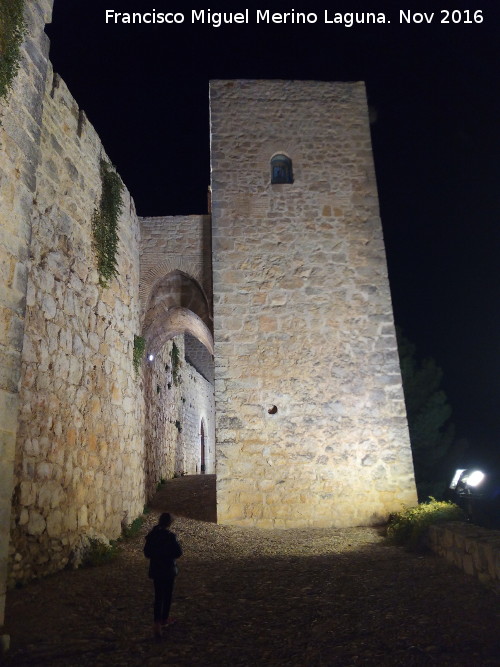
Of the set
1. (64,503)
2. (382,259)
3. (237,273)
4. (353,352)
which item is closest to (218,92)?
(237,273)

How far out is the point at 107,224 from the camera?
6516 mm

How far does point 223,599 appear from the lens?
3.76m

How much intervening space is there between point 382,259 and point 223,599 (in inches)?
234

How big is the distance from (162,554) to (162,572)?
0.11 meters

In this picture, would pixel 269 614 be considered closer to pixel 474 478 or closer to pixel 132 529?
pixel 474 478

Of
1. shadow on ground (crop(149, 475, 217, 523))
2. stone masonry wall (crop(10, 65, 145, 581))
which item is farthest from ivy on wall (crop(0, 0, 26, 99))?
shadow on ground (crop(149, 475, 217, 523))

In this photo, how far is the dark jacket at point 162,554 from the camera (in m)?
3.08

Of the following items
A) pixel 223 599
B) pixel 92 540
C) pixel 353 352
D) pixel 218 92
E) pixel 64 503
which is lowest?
pixel 223 599

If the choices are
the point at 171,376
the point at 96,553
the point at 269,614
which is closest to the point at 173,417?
the point at 171,376

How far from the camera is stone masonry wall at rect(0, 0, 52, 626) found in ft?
8.36

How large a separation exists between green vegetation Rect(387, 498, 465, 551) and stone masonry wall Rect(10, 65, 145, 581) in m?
3.49

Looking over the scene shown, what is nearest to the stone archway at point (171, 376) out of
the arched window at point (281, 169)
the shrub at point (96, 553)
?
the arched window at point (281, 169)

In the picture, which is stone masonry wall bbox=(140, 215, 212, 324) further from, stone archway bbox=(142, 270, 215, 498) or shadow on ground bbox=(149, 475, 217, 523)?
shadow on ground bbox=(149, 475, 217, 523)

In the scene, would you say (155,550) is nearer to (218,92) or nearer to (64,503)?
(64,503)
